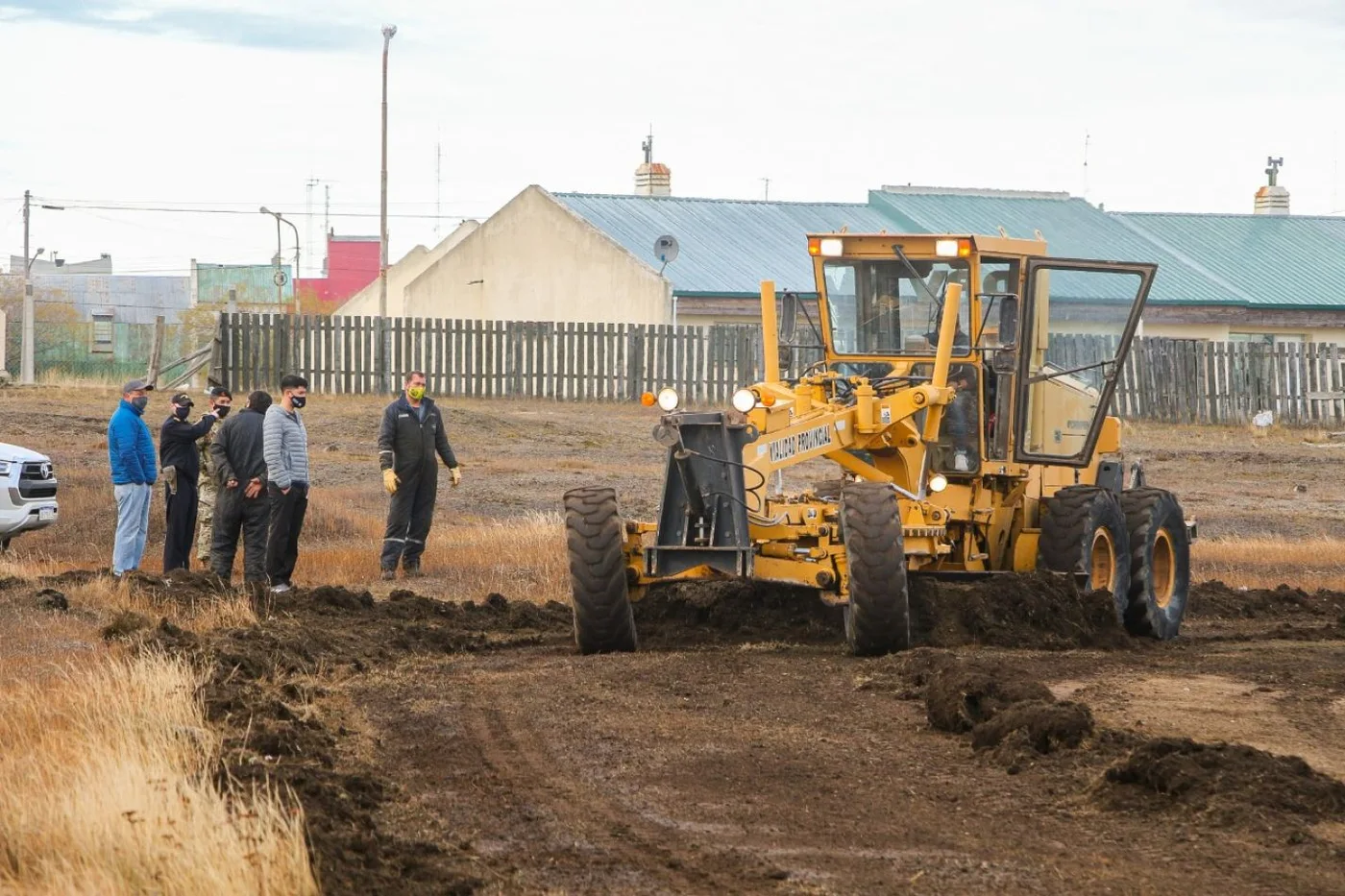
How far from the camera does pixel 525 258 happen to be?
4481 centimetres

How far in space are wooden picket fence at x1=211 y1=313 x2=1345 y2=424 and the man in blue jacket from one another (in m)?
21.4

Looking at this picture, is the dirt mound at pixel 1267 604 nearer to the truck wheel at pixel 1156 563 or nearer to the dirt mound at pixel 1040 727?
the truck wheel at pixel 1156 563

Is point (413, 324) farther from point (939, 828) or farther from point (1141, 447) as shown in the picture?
point (939, 828)

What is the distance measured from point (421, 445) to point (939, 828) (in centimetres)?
1042

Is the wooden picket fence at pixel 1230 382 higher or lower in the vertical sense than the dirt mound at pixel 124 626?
higher

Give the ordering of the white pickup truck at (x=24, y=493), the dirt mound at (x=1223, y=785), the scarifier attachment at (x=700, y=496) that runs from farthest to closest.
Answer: the white pickup truck at (x=24, y=493) < the scarifier attachment at (x=700, y=496) < the dirt mound at (x=1223, y=785)

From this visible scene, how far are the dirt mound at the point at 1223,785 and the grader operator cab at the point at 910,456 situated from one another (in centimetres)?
355

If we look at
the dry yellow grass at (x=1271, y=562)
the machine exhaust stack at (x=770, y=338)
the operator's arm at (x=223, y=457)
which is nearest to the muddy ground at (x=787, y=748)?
the machine exhaust stack at (x=770, y=338)

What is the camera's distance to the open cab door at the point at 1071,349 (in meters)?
13.9

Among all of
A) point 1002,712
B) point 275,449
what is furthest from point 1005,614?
point 275,449

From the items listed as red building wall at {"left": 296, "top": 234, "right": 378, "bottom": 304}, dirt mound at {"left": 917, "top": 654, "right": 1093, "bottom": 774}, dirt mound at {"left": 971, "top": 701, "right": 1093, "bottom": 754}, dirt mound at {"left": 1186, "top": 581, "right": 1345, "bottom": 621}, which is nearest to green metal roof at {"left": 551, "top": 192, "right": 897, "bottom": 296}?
dirt mound at {"left": 1186, "top": 581, "right": 1345, "bottom": 621}

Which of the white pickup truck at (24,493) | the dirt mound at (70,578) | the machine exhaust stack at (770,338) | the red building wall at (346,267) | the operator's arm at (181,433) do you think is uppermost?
the red building wall at (346,267)

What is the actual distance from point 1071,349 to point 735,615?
3.45m

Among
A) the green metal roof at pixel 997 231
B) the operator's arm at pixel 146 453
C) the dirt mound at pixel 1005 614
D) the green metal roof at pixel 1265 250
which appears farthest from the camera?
the green metal roof at pixel 1265 250
